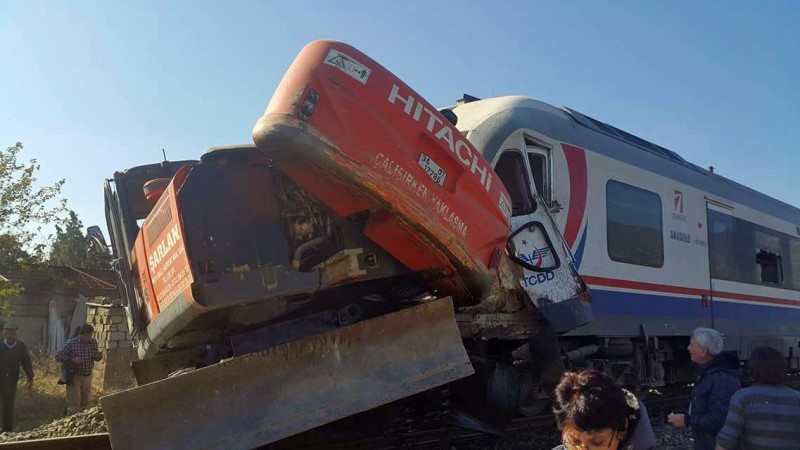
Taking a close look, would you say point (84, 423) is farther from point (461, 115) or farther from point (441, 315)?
point (461, 115)

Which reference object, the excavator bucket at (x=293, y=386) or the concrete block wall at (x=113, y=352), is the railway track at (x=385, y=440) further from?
the concrete block wall at (x=113, y=352)

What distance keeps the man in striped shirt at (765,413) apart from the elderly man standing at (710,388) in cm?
52

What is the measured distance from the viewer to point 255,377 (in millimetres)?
3779

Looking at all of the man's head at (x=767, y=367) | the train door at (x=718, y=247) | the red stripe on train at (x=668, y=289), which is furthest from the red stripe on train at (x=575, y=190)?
the train door at (x=718, y=247)

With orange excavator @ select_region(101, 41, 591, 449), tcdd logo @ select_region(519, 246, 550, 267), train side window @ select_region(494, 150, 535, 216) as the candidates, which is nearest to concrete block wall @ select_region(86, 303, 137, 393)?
orange excavator @ select_region(101, 41, 591, 449)

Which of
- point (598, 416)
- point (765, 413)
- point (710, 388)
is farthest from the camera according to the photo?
point (710, 388)

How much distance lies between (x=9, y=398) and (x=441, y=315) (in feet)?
22.7

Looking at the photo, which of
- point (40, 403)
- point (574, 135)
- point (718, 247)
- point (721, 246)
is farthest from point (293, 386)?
point (40, 403)

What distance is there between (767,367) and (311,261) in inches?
98.9

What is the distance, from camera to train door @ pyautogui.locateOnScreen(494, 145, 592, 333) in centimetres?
525

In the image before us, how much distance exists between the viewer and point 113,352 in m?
12.4

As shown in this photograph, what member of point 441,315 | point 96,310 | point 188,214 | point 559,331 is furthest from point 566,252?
point 96,310

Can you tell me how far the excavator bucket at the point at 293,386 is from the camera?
3.55m

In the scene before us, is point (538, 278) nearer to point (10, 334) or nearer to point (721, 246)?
point (721, 246)
